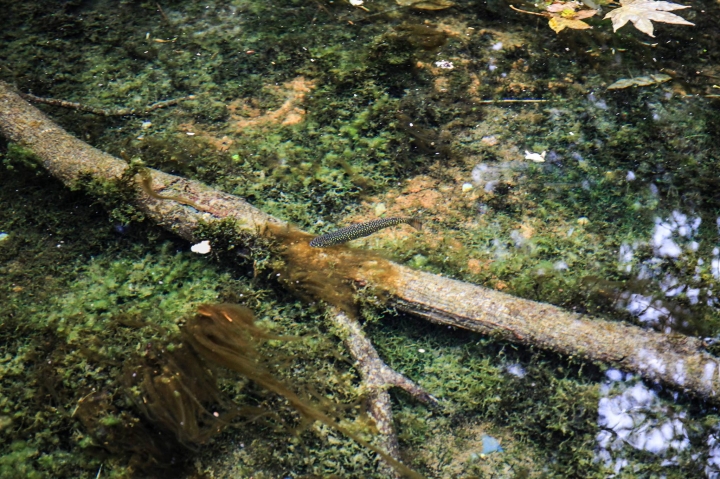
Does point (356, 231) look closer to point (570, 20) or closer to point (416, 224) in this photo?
point (416, 224)

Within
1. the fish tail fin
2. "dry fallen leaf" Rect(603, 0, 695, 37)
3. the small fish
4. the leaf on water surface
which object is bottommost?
the fish tail fin

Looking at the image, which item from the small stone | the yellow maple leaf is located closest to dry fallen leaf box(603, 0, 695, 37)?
the yellow maple leaf

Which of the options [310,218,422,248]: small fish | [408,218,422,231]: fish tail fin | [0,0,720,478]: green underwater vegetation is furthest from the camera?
[408,218,422,231]: fish tail fin

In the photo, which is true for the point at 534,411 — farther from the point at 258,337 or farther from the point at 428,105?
the point at 428,105

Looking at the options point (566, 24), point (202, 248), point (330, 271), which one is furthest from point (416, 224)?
point (566, 24)

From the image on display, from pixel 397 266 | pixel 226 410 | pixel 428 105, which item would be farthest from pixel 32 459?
pixel 428 105

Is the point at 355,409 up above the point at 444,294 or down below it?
below

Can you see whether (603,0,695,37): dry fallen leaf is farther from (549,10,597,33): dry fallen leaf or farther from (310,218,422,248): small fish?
(310,218,422,248): small fish
